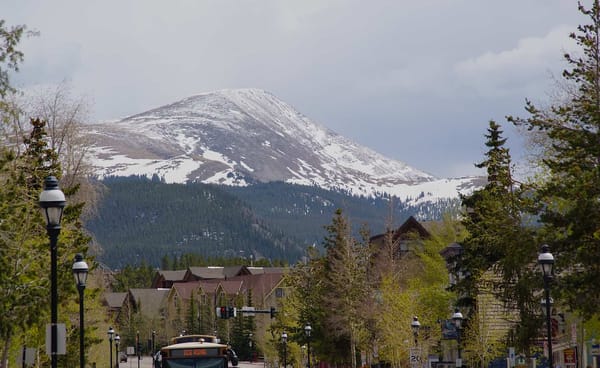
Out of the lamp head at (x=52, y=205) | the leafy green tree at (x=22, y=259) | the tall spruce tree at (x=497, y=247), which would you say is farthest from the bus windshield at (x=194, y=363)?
the lamp head at (x=52, y=205)

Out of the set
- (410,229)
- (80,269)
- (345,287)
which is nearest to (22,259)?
(80,269)

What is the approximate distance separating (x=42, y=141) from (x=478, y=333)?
26766 millimetres

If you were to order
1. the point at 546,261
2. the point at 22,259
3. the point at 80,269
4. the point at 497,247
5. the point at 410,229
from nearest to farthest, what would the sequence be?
the point at 80,269 → the point at 546,261 → the point at 22,259 → the point at 497,247 → the point at 410,229

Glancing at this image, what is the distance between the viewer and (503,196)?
54.6m

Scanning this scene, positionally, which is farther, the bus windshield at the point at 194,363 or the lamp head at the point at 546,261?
the bus windshield at the point at 194,363

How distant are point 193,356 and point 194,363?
0.25m

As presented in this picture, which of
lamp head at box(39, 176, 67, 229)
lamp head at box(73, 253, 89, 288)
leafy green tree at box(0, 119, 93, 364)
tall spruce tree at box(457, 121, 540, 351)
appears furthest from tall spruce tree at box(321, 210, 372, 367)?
lamp head at box(39, 176, 67, 229)

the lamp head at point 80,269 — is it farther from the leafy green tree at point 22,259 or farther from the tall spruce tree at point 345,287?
the tall spruce tree at point 345,287

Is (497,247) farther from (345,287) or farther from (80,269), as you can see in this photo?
(345,287)

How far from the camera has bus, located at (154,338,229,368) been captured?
40875mm

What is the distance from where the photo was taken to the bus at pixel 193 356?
134ft

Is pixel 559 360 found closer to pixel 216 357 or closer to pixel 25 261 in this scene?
pixel 216 357

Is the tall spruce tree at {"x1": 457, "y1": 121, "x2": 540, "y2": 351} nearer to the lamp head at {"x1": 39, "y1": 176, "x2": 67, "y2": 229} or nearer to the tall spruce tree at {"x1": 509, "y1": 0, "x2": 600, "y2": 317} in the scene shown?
the tall spruce tree at {"x1": 509, "y1": 0, "x2": 600, "y2": 317}

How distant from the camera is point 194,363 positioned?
1615 inches
